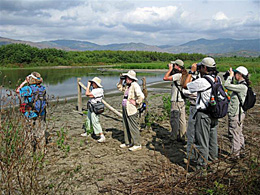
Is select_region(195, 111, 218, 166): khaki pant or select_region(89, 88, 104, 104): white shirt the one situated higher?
select_region(89, 88, 104, 104): white shirt

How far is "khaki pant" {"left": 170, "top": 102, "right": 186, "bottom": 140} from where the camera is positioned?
574 centimetres

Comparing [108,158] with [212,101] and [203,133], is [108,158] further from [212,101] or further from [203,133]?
[212,101]

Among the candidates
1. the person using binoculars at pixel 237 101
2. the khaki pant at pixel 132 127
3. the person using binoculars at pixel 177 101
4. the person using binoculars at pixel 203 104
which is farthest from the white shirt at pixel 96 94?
the person using binoculars at pixel 237 101

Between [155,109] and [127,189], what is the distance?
21.6 ft

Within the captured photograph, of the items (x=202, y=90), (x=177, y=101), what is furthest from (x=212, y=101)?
(x=177, y=101)

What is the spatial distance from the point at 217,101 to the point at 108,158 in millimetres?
2598

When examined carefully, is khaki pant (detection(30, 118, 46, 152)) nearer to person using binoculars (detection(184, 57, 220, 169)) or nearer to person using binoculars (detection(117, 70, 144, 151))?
person using binoculars (detection(117, 70, 144, 151))

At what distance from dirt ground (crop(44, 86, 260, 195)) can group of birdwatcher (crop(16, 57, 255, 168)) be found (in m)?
0.29

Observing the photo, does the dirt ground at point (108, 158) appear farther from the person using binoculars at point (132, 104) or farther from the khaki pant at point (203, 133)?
the person using binoculars at point (132, 104)

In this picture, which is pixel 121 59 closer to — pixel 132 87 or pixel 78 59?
pixel 78 59

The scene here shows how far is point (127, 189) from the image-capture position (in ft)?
12.3

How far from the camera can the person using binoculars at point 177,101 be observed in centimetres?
521

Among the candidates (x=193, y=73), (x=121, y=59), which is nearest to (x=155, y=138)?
(x=193, y=73)

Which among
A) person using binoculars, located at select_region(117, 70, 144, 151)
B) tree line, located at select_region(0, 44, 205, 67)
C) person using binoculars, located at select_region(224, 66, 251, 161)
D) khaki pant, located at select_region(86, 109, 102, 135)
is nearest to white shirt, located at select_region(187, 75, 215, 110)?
person using binoculars, located at select_region(224, 66, 251, 161)
